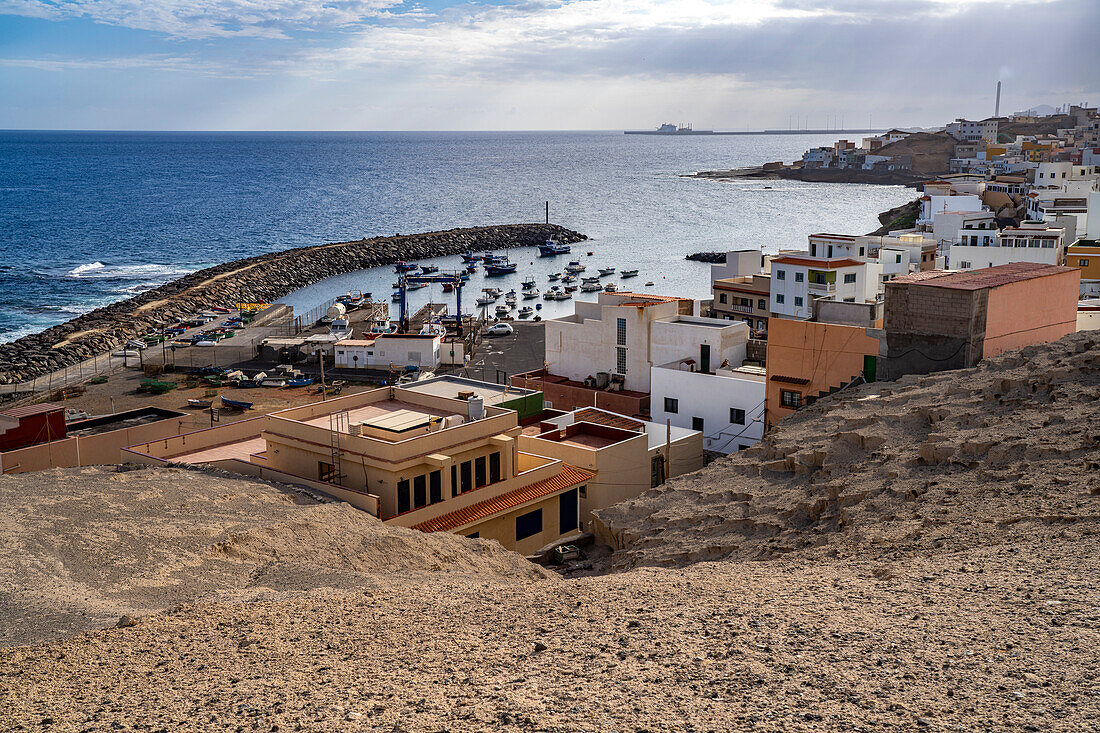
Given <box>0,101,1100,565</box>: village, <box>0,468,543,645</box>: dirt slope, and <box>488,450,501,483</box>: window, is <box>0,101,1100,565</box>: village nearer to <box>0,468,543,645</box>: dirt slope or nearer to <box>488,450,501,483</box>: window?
<box>488,450,501,483</box>: window

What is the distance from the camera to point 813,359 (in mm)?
22047

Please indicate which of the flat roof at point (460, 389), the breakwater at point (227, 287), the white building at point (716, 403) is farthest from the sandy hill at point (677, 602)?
the breakwater at point (227, 287)

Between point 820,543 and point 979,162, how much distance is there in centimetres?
13590

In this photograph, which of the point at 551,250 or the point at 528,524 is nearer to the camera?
the point at 528,524

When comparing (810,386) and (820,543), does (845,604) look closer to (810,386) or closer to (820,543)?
(820,543)

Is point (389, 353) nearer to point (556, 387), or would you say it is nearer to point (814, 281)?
point (556, 387)

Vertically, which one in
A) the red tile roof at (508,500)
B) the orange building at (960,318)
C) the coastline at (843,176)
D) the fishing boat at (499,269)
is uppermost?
the coastline at (843,176)

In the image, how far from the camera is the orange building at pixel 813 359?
21.2 metres

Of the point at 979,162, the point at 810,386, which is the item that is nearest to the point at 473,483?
the point at 810,386

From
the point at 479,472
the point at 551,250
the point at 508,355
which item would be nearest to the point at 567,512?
the point at 479,472

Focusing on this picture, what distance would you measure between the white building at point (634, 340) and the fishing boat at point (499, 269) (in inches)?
1892

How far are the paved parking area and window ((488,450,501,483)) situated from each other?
70.6 ft

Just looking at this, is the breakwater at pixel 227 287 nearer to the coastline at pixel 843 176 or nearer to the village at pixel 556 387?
the village at pixel 556 387

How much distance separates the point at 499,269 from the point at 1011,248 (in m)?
46.8
